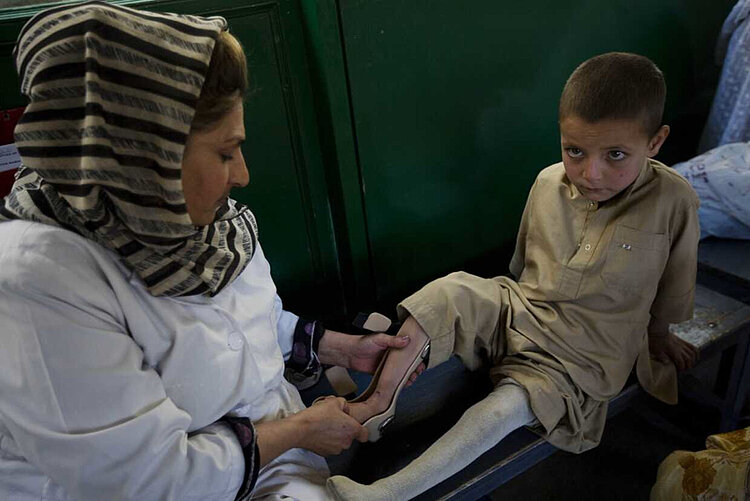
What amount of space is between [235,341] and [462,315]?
733 mm

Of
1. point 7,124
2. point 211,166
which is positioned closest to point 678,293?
point 211,166

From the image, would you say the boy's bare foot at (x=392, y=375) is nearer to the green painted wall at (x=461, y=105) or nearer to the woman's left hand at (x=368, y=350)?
the woman's left hand at (x=368, y=350)

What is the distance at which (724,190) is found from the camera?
2406 mm

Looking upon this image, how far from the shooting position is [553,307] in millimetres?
1813

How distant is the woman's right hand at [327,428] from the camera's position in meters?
1.44

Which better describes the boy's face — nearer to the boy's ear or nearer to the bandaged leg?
the boy's ear

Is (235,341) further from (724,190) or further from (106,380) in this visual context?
(724,190)

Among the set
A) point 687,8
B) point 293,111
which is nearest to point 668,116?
point 687,8

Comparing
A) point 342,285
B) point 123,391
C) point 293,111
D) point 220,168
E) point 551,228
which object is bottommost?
point 342,285

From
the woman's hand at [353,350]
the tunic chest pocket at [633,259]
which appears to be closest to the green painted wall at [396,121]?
the woman's hand at [353,350]

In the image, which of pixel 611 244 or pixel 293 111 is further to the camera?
pixel 293 111

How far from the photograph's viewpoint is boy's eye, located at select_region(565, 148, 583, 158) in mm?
1627

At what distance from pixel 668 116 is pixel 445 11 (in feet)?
5.45

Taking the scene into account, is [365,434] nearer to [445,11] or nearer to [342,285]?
[342,285]
